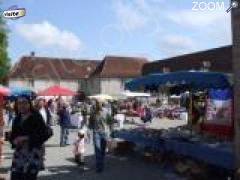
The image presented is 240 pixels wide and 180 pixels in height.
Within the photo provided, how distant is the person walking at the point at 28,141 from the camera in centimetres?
→ 784

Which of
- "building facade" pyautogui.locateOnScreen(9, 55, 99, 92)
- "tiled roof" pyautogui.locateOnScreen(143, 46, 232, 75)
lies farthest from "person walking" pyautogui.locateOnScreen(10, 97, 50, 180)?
"building facade" pyautogui.locateOnScreen(9, 55, 99, 92)

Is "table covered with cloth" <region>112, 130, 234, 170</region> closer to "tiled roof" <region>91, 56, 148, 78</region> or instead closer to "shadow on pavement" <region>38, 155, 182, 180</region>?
"shadow on pavement" <region>38, 155, 182, 180</region>

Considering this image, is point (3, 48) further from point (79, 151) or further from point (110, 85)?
point (110, 85)

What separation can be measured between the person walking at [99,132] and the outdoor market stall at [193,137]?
162 centimetres

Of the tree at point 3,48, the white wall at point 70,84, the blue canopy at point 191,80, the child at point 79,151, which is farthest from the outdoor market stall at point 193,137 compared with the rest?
the white wall at point 70,84

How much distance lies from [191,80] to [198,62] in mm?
59315

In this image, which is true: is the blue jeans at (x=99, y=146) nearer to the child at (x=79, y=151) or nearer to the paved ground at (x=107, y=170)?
the paved ground at (x=107, y=170)

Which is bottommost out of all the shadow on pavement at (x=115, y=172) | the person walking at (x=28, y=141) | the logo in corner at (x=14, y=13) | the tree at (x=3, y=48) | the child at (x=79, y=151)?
the shadow on pavement at (x=115, y=172)

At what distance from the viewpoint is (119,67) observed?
9369 cm

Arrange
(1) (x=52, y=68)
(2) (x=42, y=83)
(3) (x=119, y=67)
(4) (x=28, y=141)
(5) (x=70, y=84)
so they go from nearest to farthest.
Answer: (4) (x=28, y=141)
(3) (x=119, y=67)
(2) (x=42, y=83)
(1) (x=52, y=68)
(5) (x=70, y=84)

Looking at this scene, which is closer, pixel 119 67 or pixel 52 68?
pixel 119 67

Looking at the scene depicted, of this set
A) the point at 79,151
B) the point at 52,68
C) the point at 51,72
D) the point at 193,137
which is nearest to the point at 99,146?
the point at 79,151

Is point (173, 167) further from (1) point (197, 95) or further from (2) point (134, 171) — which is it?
(1) point (197, 95)

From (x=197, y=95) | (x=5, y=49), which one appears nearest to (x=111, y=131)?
(x=197, y=95)
